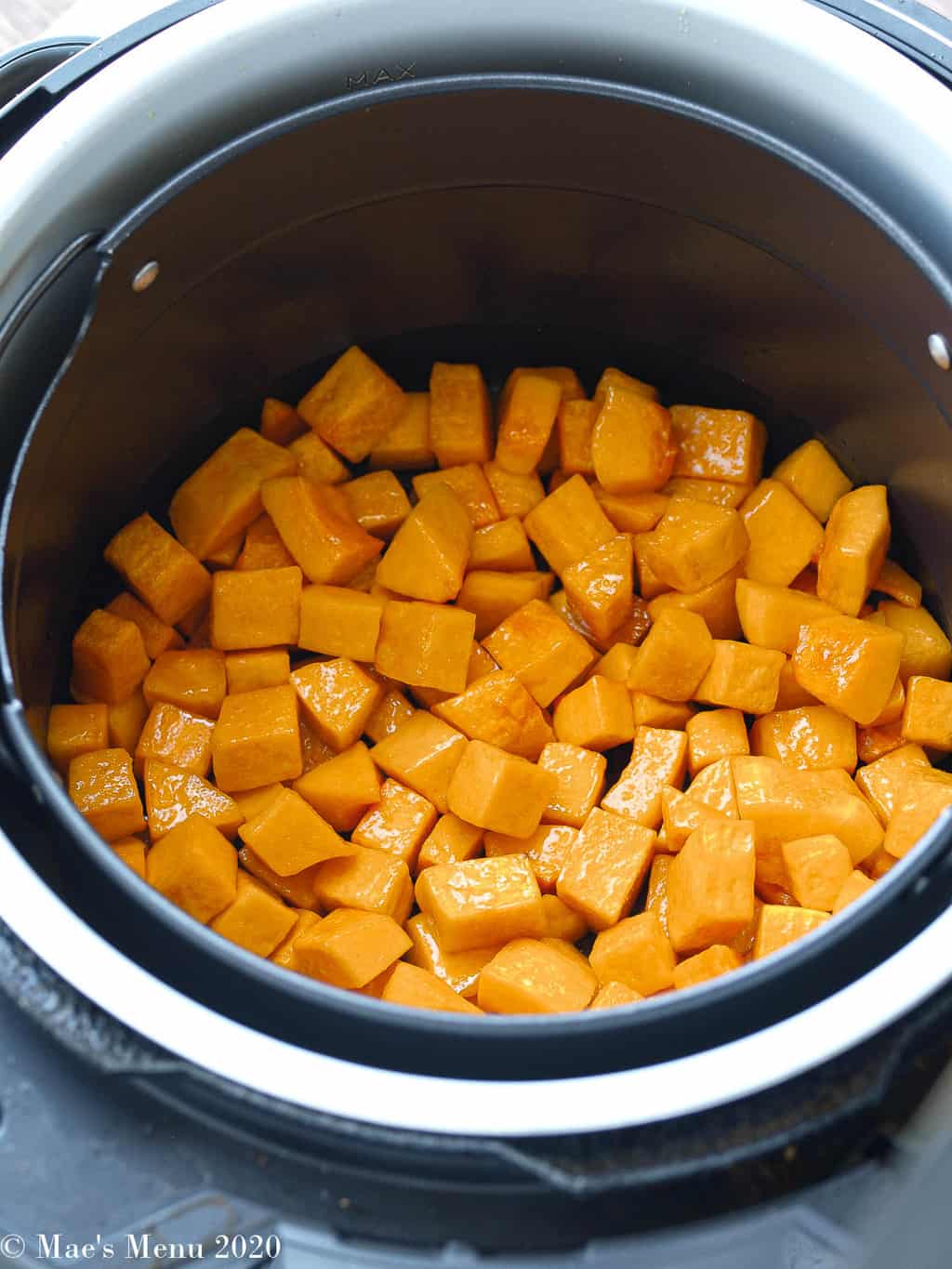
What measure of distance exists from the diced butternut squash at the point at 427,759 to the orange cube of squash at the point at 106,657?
1.09 feet

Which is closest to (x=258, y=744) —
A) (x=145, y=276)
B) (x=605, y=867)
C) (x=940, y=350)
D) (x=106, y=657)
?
(x=106, y=657)

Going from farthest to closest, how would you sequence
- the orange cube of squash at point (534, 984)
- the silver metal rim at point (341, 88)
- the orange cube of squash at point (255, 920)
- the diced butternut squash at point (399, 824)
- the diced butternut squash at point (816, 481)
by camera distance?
1. the diced butternut squash at point (816, 481)
2. the diced butternut squash at point (399, 824)
3. the orange cube of squash at point (255, 920)
4. the orange cube of squash at point (534, 984)
5. the silver metal rim at point (341, 88)

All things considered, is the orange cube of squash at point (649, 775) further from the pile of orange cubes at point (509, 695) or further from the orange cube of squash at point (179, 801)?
the orange cube of squash at point (179, 801)

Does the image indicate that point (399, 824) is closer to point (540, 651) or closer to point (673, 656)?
point (540, 651)

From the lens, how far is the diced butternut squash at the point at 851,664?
1.33 metres

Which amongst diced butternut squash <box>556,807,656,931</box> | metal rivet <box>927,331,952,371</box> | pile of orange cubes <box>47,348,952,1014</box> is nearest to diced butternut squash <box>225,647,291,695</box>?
pile of orange cubes <box>47,348,952,1014</box>

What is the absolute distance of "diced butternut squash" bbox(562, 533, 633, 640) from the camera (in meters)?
1.46

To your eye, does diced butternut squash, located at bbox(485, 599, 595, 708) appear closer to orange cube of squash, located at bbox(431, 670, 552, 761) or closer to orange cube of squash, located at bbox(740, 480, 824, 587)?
orange cube of squash, located at bbox(431, 670, 552, 761)

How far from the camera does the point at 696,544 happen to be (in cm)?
142

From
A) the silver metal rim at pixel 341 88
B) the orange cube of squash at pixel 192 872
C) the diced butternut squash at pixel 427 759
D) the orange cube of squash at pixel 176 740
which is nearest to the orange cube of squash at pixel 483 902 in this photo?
the diced butternut squash at pixel 427 759

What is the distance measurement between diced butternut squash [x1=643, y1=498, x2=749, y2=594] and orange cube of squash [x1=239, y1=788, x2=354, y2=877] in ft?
1.80

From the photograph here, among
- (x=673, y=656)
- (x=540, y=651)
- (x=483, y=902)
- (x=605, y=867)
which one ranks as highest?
(x=673, y=656)

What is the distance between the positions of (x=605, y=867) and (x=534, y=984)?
0.61 feet

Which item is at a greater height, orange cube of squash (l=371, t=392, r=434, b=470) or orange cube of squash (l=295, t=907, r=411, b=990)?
orange cube of squash (l=371, t=392, r=434, b=470)
